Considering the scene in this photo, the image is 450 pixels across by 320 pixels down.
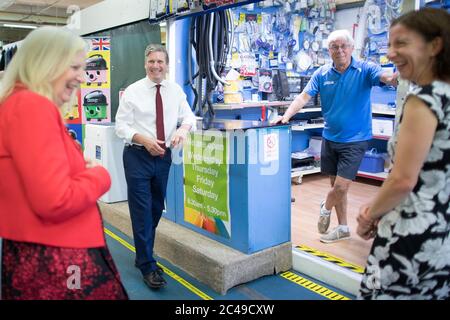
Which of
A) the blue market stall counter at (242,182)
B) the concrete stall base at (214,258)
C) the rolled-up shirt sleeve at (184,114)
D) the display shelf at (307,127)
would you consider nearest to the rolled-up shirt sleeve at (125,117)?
the rolled-up shirt sleeve at (184,114)

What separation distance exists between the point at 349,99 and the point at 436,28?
231cm

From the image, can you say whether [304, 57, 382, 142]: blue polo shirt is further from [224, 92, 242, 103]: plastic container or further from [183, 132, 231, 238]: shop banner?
[224, 92, 242, 103]: plastic container

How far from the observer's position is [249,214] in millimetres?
3258

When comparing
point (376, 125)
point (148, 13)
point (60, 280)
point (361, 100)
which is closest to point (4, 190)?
point (60, 280)

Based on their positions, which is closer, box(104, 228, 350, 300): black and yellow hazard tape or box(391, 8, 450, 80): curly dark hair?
box(391, 8, 450, 80): curly dark hair

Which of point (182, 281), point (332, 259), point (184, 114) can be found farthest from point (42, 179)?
point (332, 259)

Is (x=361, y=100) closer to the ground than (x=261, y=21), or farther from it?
closer to the ground

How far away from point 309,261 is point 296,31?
4640 mm

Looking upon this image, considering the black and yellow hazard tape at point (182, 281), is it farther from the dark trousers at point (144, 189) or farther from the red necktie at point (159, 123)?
the red necktie at point (159, 123)

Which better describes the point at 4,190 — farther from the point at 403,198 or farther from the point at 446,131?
the point at 446,131

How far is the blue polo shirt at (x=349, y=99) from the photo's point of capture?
3699 millimetres

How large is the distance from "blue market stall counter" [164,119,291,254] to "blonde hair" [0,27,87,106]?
1.88 meters

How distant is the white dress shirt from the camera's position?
3.08 meters

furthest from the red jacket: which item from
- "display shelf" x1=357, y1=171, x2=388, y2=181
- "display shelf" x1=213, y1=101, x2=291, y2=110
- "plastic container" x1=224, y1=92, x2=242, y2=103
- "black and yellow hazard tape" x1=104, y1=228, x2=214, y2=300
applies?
"display shelf" x1=357, y1=171, x2=388, y2=181
